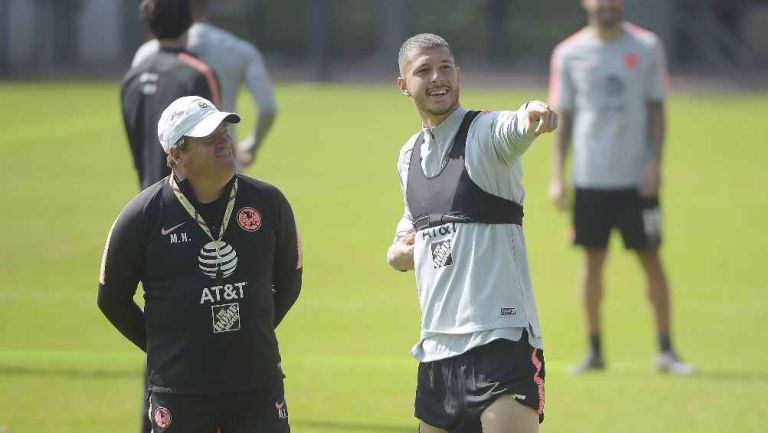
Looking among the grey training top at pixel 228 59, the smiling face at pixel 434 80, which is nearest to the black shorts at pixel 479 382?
the smiling face at pixel 434 80

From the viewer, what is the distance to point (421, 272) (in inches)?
246

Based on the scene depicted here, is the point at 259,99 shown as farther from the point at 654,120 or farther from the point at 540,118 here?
the point at 540,118

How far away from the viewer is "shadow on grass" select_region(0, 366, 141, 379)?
1045 centimetres

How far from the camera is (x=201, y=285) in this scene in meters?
5.74

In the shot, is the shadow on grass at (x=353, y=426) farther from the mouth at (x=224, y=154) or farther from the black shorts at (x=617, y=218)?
the mouth at (x=224, y=154)

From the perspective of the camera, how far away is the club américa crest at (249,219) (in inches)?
229

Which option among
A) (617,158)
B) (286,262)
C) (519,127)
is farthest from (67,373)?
(519,127)

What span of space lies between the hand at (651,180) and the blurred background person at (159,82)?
12.3ft

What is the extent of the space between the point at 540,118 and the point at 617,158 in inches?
202

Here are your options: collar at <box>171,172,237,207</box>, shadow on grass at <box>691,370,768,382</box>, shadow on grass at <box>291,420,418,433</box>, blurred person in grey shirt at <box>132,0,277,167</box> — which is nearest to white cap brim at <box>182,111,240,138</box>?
collar at <box>171,172,237,207</box>

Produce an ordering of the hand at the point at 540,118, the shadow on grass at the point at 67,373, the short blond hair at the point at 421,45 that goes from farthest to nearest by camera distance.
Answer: the shadow on grass at the point at 67,373
the short blond hair at the point at 421,45
the hand at the point at 540,118

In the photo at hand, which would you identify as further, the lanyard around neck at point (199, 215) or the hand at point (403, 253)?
the hand at point (403, 253)

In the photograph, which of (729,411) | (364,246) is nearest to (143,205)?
(729,411)

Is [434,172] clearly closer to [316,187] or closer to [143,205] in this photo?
[143,205]
